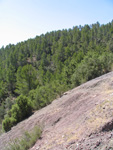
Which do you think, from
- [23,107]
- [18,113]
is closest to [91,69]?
[23,107]

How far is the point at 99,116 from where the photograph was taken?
15.0 feet

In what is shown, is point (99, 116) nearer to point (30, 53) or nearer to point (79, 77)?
point (79, 77)

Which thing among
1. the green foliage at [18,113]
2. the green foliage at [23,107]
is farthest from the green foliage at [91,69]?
the green foliage at [18,113]

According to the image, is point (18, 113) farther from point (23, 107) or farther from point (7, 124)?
point (7, 124)

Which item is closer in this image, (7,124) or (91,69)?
(7,124)

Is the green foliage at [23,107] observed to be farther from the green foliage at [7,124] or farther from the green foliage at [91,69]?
the green foliage at [91,69]

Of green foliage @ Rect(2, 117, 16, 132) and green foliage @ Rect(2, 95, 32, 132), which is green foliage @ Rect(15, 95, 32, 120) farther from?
green foliage @ Rect(2, 117, 16, 132)

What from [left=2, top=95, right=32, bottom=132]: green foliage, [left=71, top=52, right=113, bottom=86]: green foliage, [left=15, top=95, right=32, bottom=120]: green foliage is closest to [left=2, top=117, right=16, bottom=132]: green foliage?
[left=2, top=95, right=32, bottom=132]: green foliage

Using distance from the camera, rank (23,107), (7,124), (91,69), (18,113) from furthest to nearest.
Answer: (91,69) < (23,107) < (18,113) < (7,124)

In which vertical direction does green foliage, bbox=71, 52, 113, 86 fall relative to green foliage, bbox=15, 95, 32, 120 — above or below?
above

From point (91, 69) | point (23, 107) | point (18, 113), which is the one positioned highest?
point (91, 69)

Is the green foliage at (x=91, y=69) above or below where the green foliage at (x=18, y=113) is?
above

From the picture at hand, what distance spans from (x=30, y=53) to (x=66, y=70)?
143 feet

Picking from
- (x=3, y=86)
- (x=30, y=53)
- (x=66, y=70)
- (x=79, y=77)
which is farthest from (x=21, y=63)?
(x=79, y=77)
